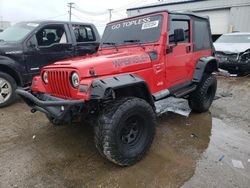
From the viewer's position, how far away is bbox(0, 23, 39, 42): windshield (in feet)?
17.7

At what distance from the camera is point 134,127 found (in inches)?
121

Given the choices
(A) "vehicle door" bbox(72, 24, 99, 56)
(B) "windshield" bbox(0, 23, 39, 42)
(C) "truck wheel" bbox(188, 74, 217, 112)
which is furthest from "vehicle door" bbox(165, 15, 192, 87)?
(B) "windshield" bbox(0, 23, 39, 42)

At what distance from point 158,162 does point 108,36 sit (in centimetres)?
257

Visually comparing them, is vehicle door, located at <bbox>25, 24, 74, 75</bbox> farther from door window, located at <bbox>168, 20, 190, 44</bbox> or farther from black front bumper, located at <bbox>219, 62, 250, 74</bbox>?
black front bumper, located at <bbox>219, 62, 250, 74</bbox>

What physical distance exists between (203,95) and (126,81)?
253 centimetres

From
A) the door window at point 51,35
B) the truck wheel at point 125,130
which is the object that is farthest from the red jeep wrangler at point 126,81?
the door window at point 51,35

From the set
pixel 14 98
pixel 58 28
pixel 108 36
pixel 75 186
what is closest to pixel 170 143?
pixel 75 186

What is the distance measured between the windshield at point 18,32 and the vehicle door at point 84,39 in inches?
44.8

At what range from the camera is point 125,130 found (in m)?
2.98

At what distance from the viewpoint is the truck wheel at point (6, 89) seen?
5003mm

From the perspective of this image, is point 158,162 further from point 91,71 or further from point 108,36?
point 108,36

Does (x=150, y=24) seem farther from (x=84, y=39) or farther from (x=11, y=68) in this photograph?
(x=11, y=68)

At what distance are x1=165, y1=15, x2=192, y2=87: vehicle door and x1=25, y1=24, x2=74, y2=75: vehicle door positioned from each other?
122 inches

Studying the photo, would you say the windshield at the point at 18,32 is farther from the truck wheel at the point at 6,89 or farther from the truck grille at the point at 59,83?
the truck grille at the point at 59,83
